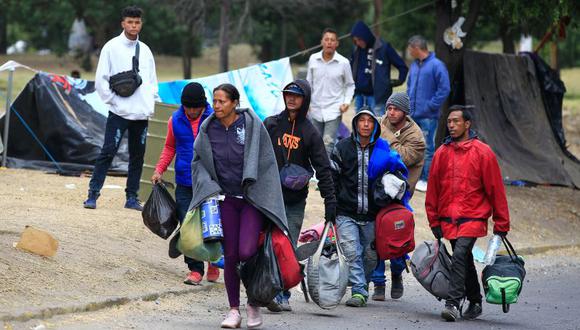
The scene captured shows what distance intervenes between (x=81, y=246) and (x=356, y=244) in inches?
95.7

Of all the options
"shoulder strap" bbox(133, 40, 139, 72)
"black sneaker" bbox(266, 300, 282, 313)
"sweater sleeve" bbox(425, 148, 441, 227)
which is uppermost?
"shoulder strap" bbox(133, 40, 139, 72)

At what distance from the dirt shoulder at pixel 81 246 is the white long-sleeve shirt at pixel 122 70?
3.56 feet

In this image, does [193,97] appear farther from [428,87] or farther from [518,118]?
[518,118]

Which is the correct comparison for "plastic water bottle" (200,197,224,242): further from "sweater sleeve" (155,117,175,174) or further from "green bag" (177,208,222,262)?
"sweater sleeve" (155,117,175,174)

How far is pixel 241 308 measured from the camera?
30.0 ft

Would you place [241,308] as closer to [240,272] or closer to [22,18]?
[240,272]

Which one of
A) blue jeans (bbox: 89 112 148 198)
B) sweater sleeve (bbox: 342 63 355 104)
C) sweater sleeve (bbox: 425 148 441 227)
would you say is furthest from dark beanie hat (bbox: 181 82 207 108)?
sweater sleeve (bbox: 342 63 355 104)

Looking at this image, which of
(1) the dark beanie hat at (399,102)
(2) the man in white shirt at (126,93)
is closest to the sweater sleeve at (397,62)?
(2) the man in white shirt at (126,93)

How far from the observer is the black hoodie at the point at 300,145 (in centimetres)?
884


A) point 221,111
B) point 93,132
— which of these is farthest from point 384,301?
point 93,132

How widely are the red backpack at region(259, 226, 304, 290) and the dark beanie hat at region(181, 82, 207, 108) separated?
5.88 ft

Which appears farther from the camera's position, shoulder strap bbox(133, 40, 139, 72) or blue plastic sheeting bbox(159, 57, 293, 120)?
blue plastic sheeting bbox(159, 57, 293, 120)

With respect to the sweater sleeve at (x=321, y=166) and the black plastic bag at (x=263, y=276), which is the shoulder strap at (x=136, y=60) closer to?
the sweater sleeve at (x=321, y=166)

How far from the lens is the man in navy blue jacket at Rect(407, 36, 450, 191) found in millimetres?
15297
